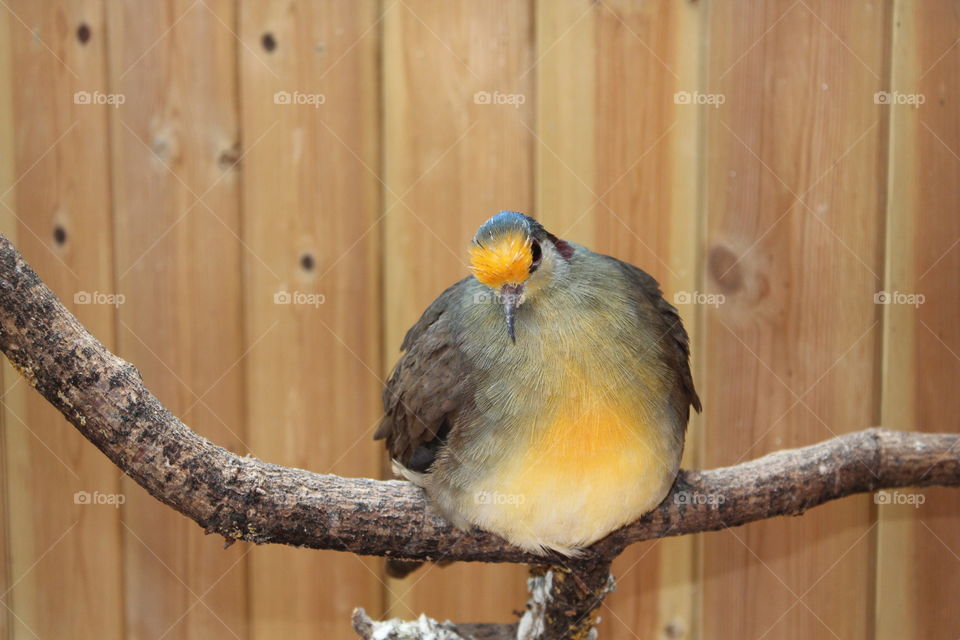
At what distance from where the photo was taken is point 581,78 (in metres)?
1.82

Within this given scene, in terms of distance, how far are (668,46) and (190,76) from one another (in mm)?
1141

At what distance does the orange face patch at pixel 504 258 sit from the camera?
1193mm

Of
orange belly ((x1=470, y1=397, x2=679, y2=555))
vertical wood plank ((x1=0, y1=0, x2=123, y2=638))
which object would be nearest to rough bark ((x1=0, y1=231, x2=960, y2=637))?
orange belly ((x1=470, y1=397, x2=679, y2=555))

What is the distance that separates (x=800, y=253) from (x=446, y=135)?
0.90 m

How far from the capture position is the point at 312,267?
1.89m

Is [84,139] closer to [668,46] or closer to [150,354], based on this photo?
[150,354]

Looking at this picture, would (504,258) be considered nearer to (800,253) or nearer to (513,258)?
(513,258)

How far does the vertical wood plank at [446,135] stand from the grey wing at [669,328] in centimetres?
51

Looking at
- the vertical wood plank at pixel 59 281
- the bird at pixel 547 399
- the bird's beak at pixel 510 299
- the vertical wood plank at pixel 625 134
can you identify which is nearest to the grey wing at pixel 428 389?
the bird at pixel 547 399

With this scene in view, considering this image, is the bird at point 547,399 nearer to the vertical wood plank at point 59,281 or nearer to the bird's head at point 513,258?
the bird's head at point 513,258

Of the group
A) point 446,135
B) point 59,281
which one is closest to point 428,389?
point 446,135

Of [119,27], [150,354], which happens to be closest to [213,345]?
[150,354]

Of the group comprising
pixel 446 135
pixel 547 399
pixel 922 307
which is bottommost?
pixel 547 399

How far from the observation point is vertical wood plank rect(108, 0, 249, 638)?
185 centimetres
